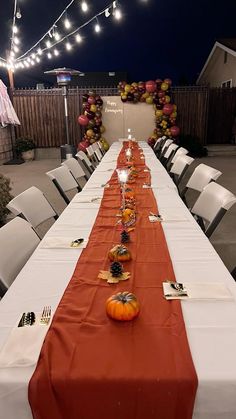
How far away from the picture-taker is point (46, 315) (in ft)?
3.86

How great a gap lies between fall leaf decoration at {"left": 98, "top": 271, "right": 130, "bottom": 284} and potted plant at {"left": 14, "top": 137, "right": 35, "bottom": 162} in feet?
30.7

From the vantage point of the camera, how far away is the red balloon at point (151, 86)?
31.6ft

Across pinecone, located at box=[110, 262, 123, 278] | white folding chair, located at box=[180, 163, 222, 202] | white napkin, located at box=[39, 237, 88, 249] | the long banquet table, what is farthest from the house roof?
pinecone, located at box=[110, 262, 123, 278]

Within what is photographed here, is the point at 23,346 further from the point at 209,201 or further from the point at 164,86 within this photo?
the point at 164,86

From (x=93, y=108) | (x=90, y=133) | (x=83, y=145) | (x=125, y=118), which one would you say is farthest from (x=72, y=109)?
(x=83, y=145)

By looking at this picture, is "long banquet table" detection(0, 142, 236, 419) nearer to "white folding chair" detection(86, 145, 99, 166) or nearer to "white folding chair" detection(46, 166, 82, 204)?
"white folding chair" detection(46, 166, 82, 204)

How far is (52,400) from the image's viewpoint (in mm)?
893

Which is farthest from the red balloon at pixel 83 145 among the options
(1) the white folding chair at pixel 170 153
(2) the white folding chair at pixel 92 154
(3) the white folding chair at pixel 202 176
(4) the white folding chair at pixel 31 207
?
(4) the white folding chair at pixel 31 207

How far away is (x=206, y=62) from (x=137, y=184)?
1303cm

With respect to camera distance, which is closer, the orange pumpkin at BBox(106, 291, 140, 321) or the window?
the orange pumpkin at BBox(106, 291, 140, 321)

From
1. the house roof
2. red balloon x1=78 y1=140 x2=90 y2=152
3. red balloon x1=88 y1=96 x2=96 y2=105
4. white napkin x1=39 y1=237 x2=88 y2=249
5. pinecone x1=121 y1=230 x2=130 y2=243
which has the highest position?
the house roof

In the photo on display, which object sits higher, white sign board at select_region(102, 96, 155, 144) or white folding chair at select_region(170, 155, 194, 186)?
white sign board at select_region(102, 96, 155, 144)

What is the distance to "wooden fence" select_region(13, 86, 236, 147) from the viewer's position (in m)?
10.7

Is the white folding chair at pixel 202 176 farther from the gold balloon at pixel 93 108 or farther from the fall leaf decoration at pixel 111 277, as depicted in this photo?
the gold balloon at pixel 93 108
